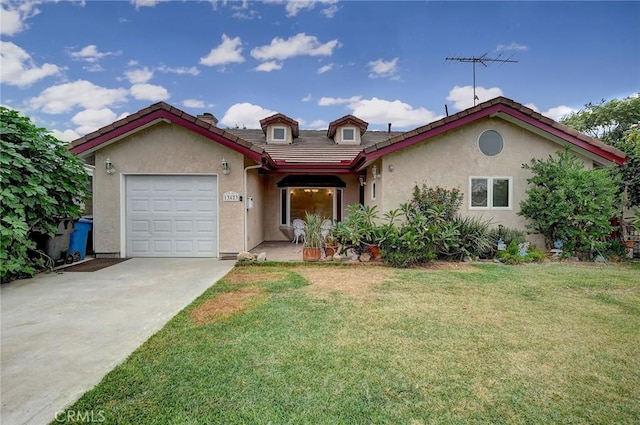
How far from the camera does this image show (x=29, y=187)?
6812mm

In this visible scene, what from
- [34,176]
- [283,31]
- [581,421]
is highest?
[283,31]

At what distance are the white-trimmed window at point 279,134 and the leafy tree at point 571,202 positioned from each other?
1127cm

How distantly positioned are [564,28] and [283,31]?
12.0 metres

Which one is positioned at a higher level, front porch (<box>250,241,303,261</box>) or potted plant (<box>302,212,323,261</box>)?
potted plant (<box>302,212,323,261</box>)

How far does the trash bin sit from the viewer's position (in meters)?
8.20

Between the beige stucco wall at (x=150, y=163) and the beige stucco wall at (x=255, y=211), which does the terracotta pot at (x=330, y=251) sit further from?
the beige stucco wall at (x=150, y=163)

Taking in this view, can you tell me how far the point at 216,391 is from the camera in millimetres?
2834

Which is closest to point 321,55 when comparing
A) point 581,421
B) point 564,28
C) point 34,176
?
point 564,28

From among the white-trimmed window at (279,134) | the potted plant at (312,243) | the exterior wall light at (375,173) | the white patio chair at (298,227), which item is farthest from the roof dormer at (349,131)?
the potted plant at (312,243)

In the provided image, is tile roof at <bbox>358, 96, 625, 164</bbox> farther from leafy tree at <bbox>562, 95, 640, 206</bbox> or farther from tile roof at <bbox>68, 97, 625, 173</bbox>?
leafy tree at <bbox>562, 95, 640, 206</bbox>

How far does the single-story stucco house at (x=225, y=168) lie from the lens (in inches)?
386

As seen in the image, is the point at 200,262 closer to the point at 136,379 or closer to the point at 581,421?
the point at 136,379

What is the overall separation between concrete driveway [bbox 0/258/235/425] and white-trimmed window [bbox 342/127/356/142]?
1085cm

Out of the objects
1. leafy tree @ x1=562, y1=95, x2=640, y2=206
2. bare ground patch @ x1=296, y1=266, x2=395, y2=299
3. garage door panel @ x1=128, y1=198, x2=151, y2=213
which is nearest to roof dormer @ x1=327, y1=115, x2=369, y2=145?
bare ground patch @ x1=296, y1=266, x2=395, y2=299
